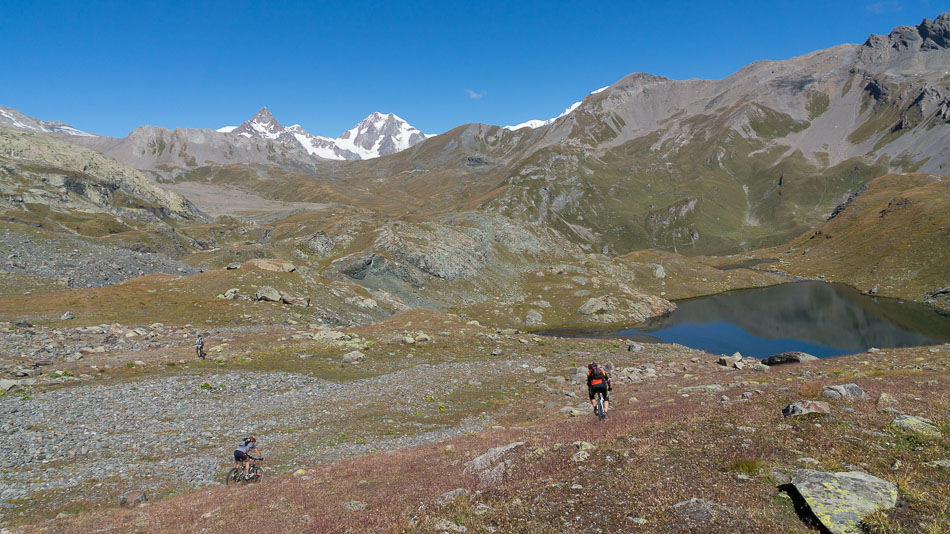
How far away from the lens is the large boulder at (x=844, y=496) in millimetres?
8719

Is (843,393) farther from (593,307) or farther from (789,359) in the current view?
(593,307)

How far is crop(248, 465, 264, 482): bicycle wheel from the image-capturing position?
20.6 meters

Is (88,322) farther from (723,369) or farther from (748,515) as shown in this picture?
(723,369)

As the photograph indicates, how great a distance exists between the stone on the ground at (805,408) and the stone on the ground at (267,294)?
63463 millimetres

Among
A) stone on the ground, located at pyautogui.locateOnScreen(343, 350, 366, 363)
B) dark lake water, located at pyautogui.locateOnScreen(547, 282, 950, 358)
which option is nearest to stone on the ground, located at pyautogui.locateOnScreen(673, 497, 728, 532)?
stone on the ground, located at pyautogui.locateOnScreen(343, 350, 366, 363)

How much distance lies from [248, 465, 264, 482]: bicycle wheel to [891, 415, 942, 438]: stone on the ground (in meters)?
26.6

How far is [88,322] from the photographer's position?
4528cm

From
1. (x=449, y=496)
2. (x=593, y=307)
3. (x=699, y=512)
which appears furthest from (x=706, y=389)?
(x=593, y=307)

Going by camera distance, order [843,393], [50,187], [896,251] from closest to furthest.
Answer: [843,393] → [896,251] → [50,187]

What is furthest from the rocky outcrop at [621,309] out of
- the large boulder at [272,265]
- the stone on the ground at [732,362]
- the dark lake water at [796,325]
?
the large boulder at [272,265]

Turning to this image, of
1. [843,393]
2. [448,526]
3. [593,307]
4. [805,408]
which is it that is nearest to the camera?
[448,526]

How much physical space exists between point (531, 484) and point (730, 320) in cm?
12778

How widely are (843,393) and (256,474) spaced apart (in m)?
28.1

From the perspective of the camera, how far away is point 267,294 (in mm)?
62594
